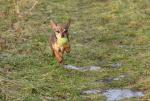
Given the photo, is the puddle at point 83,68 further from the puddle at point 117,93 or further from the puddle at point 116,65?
the puddle at point 117,93

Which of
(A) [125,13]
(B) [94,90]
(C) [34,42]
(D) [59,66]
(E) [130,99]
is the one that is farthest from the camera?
(A) [125,13]

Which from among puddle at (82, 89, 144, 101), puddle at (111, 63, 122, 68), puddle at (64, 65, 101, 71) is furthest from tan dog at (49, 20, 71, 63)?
puddle at (82, 89, 144, 101)

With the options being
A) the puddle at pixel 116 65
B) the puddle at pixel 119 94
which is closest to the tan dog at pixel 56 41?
the puddle at pixel 116 65

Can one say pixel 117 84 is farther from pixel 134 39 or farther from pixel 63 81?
pixel 134 39

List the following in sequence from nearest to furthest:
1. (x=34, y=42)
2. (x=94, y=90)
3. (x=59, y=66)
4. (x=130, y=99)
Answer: (x=130, y=99) < (x=94, y=90) < (x=59, y=66) < (x=34, y=42)

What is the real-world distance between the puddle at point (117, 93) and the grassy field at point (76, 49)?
0.39 feet

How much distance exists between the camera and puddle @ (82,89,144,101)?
304 inches

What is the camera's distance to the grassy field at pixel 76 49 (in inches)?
314

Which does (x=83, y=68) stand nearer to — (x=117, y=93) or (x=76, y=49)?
(x=76, y=49)

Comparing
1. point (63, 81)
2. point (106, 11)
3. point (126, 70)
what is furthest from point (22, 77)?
point (106, 11)

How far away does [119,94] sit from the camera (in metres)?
7.88

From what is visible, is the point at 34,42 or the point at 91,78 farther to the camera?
the point at 34,42

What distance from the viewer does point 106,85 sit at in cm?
838

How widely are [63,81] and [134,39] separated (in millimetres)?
3266
